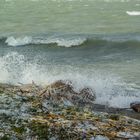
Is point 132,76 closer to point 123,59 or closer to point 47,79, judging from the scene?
point 47,79

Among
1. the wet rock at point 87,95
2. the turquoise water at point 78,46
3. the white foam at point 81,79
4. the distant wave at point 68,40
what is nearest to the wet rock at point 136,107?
the white foam at point 81,79

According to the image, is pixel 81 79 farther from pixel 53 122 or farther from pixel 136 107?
pixel 53 122

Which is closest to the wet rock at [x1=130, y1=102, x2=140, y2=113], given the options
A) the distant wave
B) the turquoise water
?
the turquoise water

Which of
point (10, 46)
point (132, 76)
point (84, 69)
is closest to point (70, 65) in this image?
point (84, 69)

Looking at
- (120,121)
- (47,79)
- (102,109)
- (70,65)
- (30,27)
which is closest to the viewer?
(120,121)

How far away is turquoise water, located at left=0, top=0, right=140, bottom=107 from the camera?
16.2 metres

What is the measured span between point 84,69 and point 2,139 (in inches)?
579

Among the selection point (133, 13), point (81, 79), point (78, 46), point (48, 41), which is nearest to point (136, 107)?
point (81, 79)

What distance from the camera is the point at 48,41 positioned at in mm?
29062

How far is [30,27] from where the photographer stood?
34656 mm

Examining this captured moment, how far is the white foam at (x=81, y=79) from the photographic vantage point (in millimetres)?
13578

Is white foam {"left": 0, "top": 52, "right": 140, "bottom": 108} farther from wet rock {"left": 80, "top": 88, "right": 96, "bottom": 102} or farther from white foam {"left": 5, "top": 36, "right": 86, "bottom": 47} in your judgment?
white foam {"left": 5, "top": 36, "right": 86, "bottom": 47}

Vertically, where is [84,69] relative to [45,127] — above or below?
below

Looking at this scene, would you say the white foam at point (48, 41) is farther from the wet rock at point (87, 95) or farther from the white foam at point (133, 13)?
the wet rock at point (87, 95)
